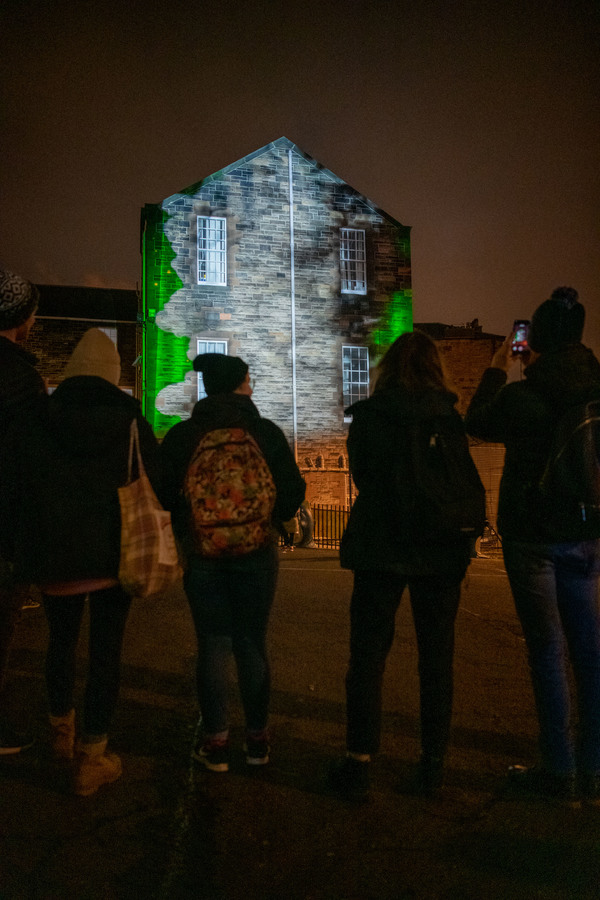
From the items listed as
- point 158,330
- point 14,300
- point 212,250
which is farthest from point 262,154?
point 14,300

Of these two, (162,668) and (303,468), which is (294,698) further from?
(303,468)

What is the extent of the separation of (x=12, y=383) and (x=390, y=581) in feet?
6.88

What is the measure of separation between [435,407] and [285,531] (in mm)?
1020

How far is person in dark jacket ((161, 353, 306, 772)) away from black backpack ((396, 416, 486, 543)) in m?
0.71

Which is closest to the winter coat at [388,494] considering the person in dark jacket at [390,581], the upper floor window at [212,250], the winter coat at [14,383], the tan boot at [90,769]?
the person in dark jacket at [390,581]

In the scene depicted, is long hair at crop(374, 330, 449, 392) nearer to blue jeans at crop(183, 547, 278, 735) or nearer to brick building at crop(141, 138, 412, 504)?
blue jeans at crop(183, 547, 278, 735)

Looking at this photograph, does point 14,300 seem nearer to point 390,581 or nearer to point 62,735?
point 62,735

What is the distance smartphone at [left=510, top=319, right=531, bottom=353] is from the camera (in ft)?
11.9

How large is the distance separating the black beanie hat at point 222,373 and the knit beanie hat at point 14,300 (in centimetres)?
107

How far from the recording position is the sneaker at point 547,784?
10.3 feet

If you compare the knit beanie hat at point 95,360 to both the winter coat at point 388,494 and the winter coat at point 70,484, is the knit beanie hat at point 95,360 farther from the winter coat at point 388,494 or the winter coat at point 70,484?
the winter coat at point 388,494

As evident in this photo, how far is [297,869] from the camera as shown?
8.48ft

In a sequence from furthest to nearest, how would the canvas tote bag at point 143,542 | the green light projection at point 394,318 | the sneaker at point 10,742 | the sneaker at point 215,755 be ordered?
the green light projection at point 394,318 → the sneaker at point 10,742 → the sneaker at point 215,755 → the canvas tote bag at point 143,542

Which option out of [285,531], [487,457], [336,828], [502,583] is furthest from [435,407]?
[487,457]
